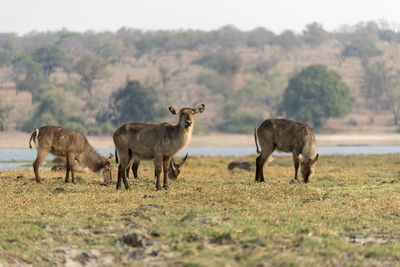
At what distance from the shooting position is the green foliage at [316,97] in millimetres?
65438

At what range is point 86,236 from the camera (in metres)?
7.48

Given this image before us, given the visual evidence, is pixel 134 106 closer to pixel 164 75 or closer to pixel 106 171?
pixel 164 75

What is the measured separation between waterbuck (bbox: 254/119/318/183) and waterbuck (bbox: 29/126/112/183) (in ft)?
12.2

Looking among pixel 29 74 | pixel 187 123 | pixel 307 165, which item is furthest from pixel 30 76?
pixel 187 123

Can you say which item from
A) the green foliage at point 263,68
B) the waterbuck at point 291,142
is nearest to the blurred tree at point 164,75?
the green foliage at point 263,68

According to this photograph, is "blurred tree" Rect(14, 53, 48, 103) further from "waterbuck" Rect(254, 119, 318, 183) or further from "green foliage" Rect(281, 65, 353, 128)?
"waterbuck" Rect(254, 119, 318, 183)

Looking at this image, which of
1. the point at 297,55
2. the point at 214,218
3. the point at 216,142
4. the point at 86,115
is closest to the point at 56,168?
the point at 214,218

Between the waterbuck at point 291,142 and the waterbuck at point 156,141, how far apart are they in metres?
2.74

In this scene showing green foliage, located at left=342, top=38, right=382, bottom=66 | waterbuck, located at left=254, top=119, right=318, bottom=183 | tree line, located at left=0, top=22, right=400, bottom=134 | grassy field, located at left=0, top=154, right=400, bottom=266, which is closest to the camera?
grassy field, located at left=0, top=154, right=400, bottom=266

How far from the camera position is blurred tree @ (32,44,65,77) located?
83500 mm

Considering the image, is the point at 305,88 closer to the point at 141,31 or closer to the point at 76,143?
the point at 76,143

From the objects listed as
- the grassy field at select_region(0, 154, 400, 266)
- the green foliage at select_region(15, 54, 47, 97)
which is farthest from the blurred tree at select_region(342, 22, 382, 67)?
the grassy field at select_region(0, 154, 400, 266)

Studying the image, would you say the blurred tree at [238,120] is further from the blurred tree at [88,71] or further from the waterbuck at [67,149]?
the waterbuck at [67,149]

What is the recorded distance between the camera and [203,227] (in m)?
7.70
